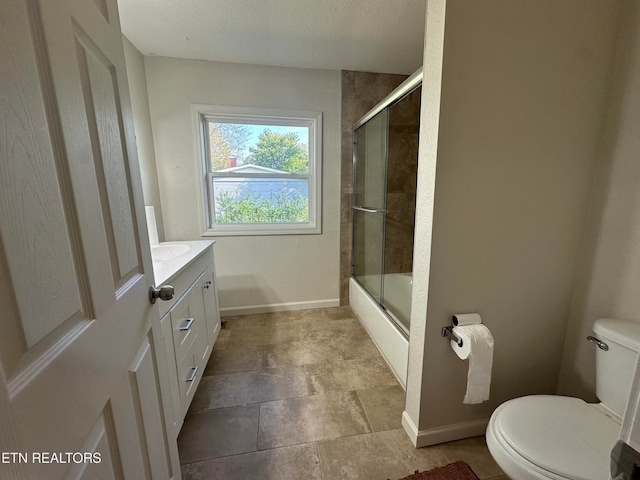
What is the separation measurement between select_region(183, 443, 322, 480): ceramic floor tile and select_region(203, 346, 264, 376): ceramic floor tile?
2.11ft

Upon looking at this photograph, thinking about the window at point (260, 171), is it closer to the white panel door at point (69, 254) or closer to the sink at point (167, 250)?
the sink at point (167, 250)

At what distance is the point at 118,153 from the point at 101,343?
0.49m

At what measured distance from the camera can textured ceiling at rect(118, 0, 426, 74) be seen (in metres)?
1.59

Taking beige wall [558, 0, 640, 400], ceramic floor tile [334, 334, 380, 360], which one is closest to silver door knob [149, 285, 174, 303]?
ceramic floor tile [334, 334, 380, 360]

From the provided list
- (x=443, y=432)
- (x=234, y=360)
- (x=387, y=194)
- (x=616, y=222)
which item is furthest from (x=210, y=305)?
(x=616, y=222)

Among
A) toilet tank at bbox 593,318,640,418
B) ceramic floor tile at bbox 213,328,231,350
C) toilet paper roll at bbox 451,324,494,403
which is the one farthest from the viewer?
ceramic floor tile at bbox 213,328,231,350

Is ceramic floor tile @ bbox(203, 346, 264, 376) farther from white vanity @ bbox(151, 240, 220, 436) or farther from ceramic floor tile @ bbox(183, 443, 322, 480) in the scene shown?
ceramic floor tile @ bbox(183, 443, 322, 480)

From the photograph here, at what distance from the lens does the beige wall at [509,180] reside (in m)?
1.02

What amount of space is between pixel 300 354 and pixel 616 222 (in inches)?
77.4

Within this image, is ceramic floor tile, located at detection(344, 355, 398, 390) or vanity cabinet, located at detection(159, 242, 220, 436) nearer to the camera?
vanity cabinet, located at detection(159, 242, 220, 436)

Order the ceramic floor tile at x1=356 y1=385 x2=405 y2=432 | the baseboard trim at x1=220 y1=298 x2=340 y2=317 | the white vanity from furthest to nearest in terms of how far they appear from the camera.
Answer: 1. the baseboard trim at x1=220 y1=298 x2=340 y2=317
2. the ceramic floor tile at x1=356 y1=385 x2=405 y2=432
3. the white vanity

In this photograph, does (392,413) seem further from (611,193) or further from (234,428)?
(611,193)

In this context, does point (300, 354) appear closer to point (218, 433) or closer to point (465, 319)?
point (218, 433)

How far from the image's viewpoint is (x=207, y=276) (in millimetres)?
1895
